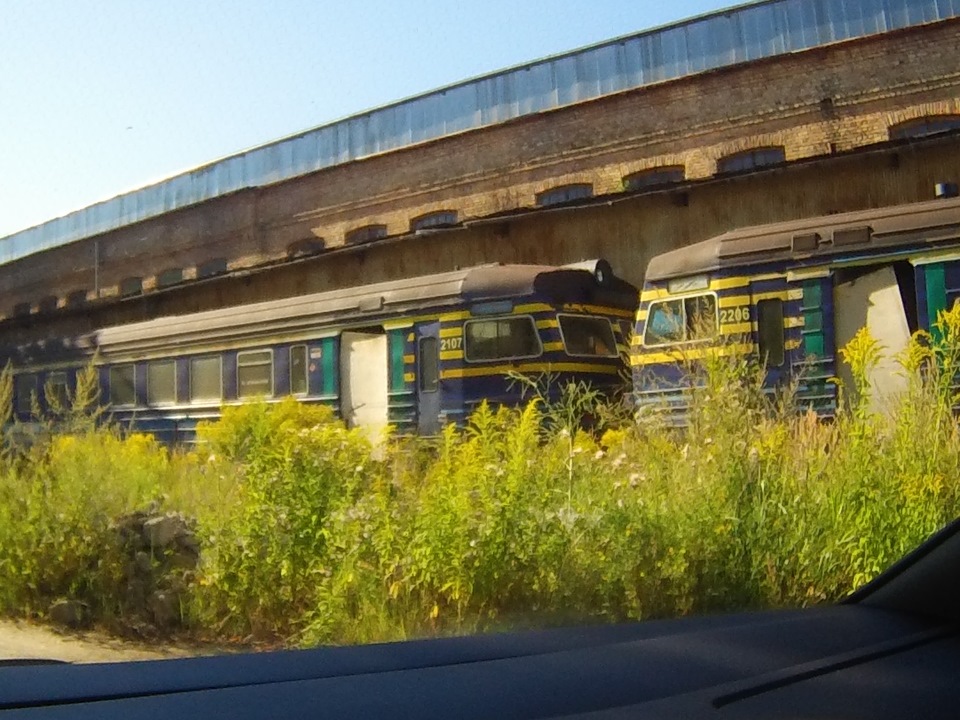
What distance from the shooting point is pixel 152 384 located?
1820 centimetres

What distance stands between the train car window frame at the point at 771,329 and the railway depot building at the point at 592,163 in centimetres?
573

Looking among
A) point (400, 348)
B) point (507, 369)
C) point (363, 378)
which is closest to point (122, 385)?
point (363, 378)

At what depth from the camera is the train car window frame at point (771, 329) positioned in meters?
11.6

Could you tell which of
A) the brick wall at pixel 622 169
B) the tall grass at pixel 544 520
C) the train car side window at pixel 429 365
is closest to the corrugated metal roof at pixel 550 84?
the brick wall at pixel 622 169

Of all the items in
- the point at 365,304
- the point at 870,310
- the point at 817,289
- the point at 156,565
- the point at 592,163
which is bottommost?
the point at 156,565

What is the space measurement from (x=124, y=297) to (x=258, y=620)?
22087 mm

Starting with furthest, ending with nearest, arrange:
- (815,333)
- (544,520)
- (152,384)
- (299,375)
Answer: (152,384)
(299,375)
(815,333)
(544,520)

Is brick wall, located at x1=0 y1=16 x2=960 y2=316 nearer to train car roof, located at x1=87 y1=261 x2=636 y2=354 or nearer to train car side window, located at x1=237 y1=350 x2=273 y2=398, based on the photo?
train car roof, located at x1=87 y1=261 x2=636 y2=354

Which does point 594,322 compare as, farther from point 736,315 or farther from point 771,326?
point 771,326

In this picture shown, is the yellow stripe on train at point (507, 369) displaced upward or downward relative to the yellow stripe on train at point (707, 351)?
upward

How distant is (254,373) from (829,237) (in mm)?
9704

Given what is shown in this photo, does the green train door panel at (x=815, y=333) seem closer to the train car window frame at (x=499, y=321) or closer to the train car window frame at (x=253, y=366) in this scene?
the train car window frame at (x=499, y=321)

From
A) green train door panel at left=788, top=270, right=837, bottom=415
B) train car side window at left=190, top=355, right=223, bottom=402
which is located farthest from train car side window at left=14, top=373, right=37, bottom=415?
green train door panel at left=788, top=270, right=837, bottom=415

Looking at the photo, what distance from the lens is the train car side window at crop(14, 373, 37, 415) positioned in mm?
20828
